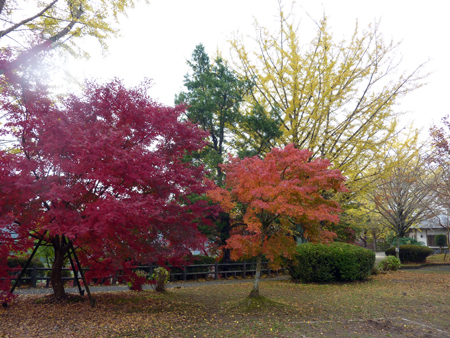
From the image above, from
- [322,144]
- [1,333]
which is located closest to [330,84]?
[322,144]

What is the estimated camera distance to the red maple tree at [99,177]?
609 cm

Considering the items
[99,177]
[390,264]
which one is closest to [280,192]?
[99,177]

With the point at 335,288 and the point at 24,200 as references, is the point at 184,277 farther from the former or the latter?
the point at 24,200

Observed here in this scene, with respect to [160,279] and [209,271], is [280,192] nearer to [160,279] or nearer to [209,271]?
[160,279]

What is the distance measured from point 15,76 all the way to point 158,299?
6.63 m

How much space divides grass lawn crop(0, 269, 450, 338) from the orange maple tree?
4.54ft

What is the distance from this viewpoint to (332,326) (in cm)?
638

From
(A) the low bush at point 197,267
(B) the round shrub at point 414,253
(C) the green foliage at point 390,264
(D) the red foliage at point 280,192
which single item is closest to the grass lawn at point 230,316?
(D) the red foliage at point 280,192

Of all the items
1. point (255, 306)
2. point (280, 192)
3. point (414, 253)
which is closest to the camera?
point (280, 192)

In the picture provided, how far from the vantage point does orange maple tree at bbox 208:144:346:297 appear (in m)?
7.12

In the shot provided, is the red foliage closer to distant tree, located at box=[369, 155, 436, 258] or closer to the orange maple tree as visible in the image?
the orange maple tree

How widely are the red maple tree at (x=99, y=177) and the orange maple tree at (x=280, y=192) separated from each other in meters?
1.06

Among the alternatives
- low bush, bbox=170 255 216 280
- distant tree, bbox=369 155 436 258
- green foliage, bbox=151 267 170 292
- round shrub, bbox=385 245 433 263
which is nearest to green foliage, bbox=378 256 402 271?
distant tree, bbox=369 155 436 258

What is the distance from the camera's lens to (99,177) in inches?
237
